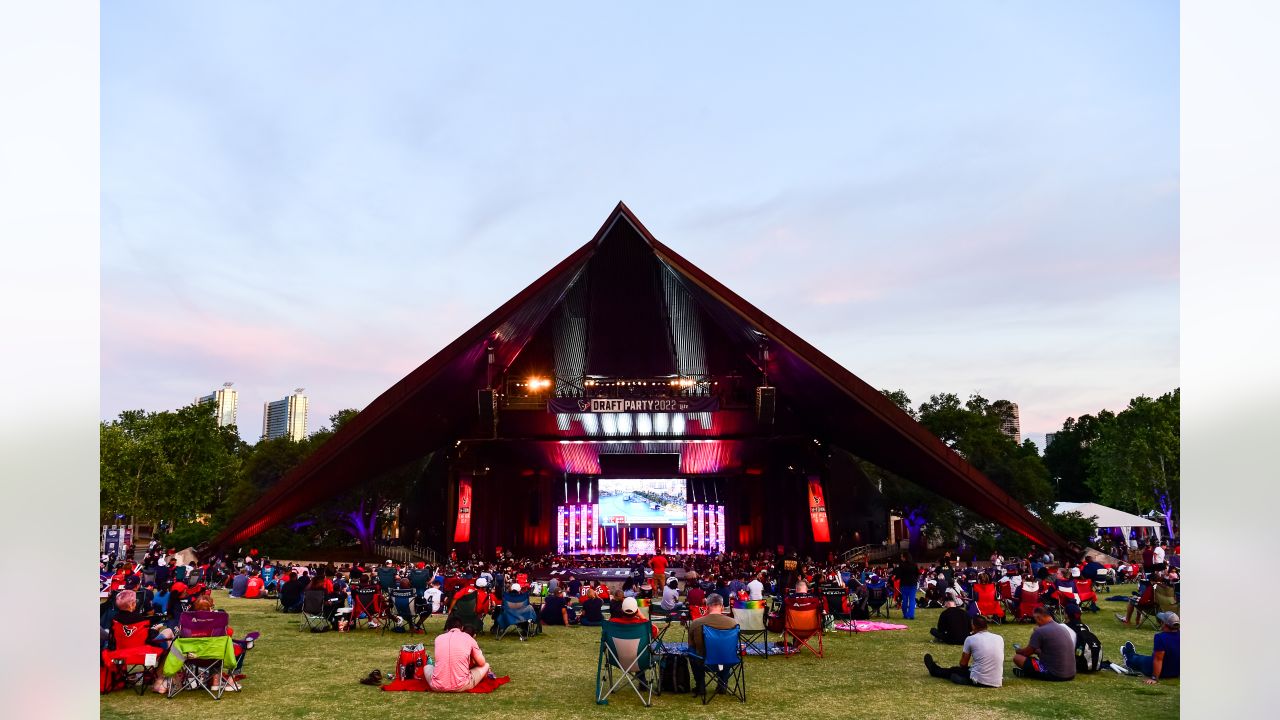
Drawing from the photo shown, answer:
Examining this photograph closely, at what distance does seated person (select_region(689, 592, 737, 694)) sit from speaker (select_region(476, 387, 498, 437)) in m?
16.8

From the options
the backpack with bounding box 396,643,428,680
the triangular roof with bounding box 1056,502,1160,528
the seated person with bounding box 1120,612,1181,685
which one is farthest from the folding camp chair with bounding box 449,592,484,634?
the triangular roof with bounding box 1056,502,1160,528

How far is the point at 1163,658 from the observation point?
24.9 feet

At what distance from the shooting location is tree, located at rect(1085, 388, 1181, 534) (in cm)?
3497

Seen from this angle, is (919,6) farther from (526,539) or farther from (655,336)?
(526,539)

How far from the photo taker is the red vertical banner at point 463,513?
27.7 m

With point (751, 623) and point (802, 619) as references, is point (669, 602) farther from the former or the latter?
point (802, 619)

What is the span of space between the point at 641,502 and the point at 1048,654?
25543 millimetres

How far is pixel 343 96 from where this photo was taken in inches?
792

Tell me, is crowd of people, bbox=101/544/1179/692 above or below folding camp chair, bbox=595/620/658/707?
below

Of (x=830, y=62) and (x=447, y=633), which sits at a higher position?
(x=830, y=62)

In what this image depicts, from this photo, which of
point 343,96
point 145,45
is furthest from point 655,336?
point 145,45

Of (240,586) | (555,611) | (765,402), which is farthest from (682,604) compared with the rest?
(765,402)

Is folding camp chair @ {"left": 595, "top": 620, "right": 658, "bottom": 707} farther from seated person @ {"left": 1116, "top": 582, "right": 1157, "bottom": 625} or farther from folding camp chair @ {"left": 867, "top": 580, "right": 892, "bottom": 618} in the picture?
seated person @ {"left": 1116, "top": 582, "right": 1157, "bottom": 625}

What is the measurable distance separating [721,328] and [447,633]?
1917 cm
